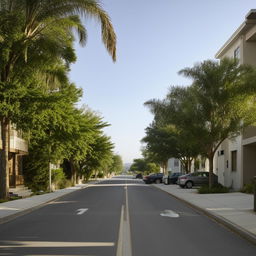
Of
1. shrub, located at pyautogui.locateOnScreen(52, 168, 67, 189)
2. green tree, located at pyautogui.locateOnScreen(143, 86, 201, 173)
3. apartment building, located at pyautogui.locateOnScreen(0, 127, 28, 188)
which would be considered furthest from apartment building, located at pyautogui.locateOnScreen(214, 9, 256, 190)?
apartment building, located at pyautogui.locateOnScreen(0, 127, 28, 188)

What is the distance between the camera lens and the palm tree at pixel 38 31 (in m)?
19.0

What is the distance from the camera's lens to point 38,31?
20859 millimetres

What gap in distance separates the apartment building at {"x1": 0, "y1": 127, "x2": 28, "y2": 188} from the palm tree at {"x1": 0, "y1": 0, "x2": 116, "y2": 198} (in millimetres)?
11706

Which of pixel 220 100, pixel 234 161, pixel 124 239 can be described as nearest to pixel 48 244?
pixel 124 239

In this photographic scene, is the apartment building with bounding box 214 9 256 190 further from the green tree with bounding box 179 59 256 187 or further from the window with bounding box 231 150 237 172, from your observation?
the green tree with bounding box 179 59 256 187

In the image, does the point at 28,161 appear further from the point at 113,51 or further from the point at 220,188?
the point at 113,51

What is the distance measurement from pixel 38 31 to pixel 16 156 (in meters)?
18.2

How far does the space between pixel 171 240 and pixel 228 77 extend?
20.8m

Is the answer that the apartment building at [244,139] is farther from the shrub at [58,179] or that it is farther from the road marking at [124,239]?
the road marking at [124,239]

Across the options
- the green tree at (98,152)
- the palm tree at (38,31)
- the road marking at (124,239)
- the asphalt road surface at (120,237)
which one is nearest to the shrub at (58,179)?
the green tree at (98,152)

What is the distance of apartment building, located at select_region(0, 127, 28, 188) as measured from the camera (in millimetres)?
33656

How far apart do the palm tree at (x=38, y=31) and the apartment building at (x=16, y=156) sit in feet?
38.4

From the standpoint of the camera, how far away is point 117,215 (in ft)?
50.2

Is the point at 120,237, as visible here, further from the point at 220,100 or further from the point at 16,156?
the point at 16,156
